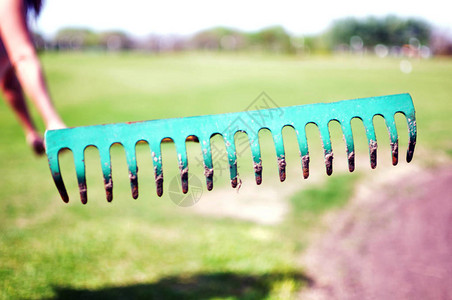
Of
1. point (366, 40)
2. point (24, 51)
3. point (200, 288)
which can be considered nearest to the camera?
point (24, 51)

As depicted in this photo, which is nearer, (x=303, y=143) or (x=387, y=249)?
(x=303, y=143)

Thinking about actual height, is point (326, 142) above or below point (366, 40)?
below

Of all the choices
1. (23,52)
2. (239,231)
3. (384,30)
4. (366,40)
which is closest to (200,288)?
(239,231)

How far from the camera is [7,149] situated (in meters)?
8.73

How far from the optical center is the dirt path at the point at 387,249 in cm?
340

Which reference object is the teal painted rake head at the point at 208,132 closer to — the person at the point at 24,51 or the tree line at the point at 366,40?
the person at the point at 24,51

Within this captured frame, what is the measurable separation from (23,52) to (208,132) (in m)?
1.39

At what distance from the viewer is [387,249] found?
4031mm

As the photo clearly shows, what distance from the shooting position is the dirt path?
3402 mm

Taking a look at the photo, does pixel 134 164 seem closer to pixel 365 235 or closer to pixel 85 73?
pixel 365 235

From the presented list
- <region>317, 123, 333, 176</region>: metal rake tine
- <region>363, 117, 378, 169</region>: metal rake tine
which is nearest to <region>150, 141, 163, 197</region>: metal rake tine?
<region>317, 123, 333, 176</region>: metal rake tine

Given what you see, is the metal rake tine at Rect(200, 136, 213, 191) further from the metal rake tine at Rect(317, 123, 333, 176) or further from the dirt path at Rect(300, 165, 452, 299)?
the dirt path at Rect(300, 165, 452, 299)

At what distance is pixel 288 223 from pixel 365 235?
1.02 metres

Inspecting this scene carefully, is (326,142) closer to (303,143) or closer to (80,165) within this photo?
(303,143)
